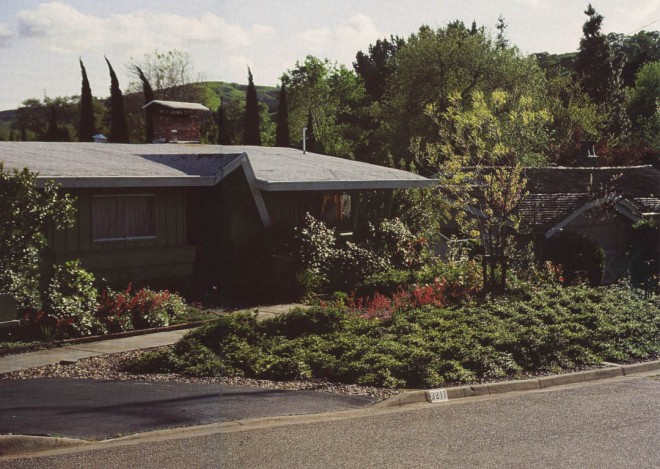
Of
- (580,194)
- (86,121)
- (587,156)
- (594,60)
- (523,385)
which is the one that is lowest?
(523,385)

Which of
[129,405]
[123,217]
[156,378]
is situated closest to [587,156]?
[123,217]

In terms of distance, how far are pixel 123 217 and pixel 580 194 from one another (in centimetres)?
1874

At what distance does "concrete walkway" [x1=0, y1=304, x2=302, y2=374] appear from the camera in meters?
13.3

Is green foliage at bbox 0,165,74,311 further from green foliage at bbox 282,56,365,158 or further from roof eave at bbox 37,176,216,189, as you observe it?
green foliage at bbox 282,56,365,158

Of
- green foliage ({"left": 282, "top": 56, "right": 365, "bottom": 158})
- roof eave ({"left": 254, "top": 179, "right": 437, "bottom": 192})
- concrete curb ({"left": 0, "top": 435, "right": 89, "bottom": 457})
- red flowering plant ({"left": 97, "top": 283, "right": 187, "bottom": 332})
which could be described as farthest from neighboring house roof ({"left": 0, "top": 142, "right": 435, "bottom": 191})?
green foliage ({"left": 282, "top": 56, "right": 365, "bottom": 158})

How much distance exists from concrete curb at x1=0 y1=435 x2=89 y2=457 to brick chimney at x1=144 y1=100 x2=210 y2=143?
1986cm

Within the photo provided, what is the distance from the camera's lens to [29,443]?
868 cm

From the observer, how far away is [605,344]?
15180 mm

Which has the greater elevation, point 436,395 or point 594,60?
point 594,60

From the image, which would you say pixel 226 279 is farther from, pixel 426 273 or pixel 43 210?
pixel 43 210

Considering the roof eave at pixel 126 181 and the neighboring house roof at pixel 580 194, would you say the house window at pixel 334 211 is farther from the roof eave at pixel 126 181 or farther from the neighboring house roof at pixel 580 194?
the neighboring house roof at pixel 580 194

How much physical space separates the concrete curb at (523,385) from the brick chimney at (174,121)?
17.5 m

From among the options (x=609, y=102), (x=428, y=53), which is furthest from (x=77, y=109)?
(x=609, y=102)

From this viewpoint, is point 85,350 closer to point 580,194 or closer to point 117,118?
point 580,194
